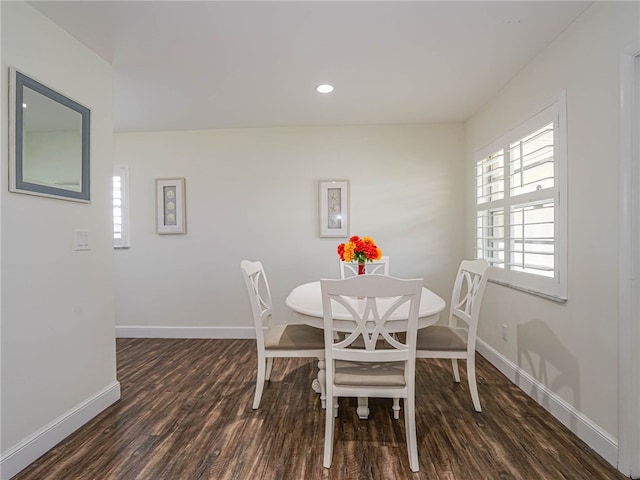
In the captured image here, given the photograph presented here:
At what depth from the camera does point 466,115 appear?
346 cm

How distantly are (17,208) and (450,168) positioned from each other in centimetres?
369

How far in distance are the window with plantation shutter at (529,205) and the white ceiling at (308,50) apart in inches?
21.4

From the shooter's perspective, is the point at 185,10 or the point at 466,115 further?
the point at 466,115

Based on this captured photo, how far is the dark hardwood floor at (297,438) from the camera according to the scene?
64.7 inches

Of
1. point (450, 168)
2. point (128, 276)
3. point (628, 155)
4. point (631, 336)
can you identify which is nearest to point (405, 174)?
point (450, 168)

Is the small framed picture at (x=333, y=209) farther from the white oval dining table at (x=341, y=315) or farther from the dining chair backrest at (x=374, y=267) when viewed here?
the white oval dining table at (x=341, y=315)

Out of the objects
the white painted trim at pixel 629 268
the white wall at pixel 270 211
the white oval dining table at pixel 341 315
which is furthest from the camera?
the white wall at pixel 270 211

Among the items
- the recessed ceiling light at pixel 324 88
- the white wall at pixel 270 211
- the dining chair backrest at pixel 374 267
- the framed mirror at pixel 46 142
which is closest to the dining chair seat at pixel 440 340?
the dining chair backrest at pixel 374 267

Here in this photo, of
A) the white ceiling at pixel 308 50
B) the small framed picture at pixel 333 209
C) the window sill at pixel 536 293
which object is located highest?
the white ceiling at pixel 308 50

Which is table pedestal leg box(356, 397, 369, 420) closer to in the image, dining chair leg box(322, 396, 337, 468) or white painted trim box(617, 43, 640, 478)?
dining chair leg box(322, 396, 337, 468)

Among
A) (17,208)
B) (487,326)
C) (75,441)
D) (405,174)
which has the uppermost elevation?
(405,174)

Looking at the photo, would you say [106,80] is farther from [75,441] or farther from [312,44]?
[75,441]

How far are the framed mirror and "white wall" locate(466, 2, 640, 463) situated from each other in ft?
9.88

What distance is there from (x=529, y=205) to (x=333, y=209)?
1.93 meters
